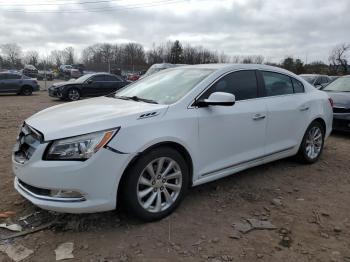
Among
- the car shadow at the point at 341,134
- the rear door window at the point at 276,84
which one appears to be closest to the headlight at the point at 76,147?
the rear door window at the point at 276,84

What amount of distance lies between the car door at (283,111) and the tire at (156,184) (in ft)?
5.18

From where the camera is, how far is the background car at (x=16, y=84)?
791 inches

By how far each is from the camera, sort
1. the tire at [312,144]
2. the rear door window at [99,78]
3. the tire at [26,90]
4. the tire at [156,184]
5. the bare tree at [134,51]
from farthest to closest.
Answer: the bare tree at [134,51] < the tire at [26,90] < the rear door window at [99,78] < the tire at [312,144] < the tire at [156,184]

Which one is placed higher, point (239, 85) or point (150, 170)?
point (239, 85)

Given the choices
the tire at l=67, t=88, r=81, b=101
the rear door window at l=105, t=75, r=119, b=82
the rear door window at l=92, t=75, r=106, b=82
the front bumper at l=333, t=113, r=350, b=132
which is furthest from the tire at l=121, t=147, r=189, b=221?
the rear door window at l=105, t=75, r=119, b=82

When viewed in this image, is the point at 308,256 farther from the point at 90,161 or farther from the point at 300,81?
the point at 300,81

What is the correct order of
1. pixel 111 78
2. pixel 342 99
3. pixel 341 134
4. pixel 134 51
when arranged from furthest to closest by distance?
pixel 134 51, pixel 111 78, pixel 341 134, pixel 342 99

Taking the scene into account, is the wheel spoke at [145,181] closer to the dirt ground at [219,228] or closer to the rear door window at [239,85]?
the dirt ground at [219,228]

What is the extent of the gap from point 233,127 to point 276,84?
1327 mm

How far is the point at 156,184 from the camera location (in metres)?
3.66

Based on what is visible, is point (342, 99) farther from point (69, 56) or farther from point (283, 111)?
point (69, 56)

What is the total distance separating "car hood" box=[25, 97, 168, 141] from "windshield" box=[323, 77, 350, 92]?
6.79 m

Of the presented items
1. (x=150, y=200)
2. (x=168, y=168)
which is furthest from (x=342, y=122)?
(x=150, y=200)

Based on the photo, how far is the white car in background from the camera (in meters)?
3.22
